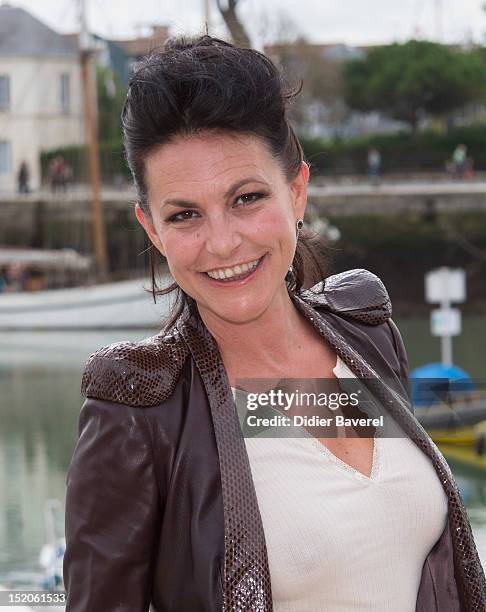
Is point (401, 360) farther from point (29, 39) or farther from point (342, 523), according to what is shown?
point (29, 39)

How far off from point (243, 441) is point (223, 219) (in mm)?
218

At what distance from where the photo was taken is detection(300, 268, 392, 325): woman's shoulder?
1.44 meters

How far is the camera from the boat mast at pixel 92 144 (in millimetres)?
19828

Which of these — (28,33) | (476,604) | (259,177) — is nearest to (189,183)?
(259,177)

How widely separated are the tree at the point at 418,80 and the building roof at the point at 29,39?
6.99 m

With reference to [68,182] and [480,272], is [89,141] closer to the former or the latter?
[68,182]

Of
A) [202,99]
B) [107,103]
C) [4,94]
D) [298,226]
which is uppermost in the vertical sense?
[4,94]

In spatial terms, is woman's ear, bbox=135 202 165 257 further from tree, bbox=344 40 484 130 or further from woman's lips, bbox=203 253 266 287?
tree, bbox=344 40 484 130

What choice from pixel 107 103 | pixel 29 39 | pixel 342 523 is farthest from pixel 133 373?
pixel 107 103

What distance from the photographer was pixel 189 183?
124 cm

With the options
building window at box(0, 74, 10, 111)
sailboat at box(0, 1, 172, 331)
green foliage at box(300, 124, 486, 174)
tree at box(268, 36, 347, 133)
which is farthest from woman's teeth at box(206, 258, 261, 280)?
tree at box(268, 36, 347, 133)

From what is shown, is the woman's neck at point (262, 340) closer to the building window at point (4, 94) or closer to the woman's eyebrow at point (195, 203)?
the woman's eyebrow at point (195, 203)

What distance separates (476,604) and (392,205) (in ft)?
62.5

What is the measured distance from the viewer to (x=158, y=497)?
3.85 ft
